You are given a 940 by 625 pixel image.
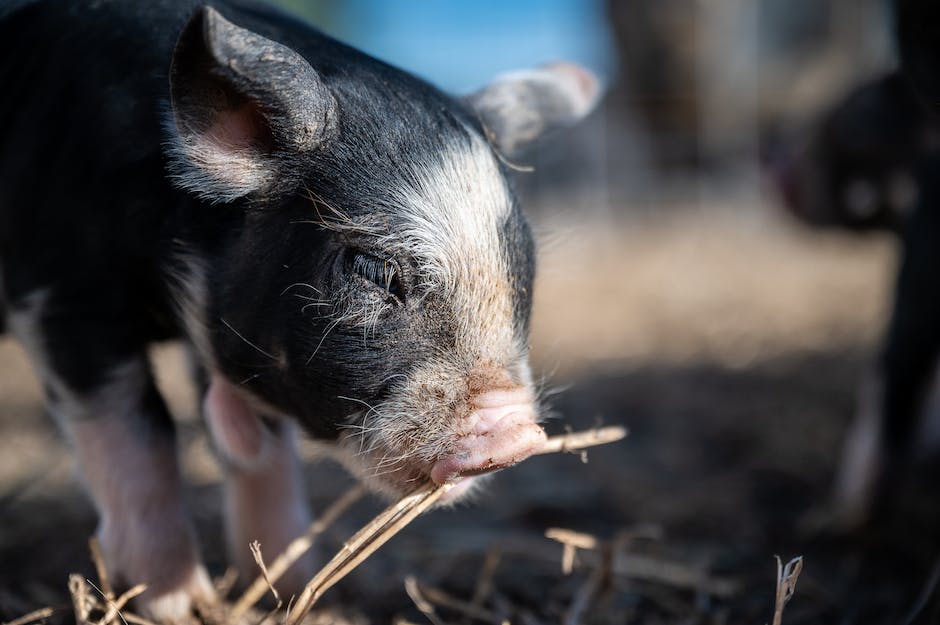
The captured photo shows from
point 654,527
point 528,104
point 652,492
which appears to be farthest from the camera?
point 652,492

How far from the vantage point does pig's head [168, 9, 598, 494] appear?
167 cm

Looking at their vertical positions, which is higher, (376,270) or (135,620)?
(376,270)

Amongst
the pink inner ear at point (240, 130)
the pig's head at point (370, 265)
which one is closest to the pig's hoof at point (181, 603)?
the pig's head at point (370, 265)

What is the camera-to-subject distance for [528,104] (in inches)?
89.4

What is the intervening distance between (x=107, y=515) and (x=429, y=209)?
3.28 feet

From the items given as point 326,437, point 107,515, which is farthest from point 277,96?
point 107,515

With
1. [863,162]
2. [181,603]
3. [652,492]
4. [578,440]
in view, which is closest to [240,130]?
[578,440]

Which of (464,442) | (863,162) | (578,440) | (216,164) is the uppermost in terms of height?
(216,164)

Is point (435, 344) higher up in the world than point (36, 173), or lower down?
lower down

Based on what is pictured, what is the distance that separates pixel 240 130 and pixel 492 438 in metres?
0.75

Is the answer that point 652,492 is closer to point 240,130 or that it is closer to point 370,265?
point 370,265

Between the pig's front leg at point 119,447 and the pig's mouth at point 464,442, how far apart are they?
0.51 m

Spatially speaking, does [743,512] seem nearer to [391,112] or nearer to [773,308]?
[391,112]

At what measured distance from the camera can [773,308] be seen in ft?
20.8
